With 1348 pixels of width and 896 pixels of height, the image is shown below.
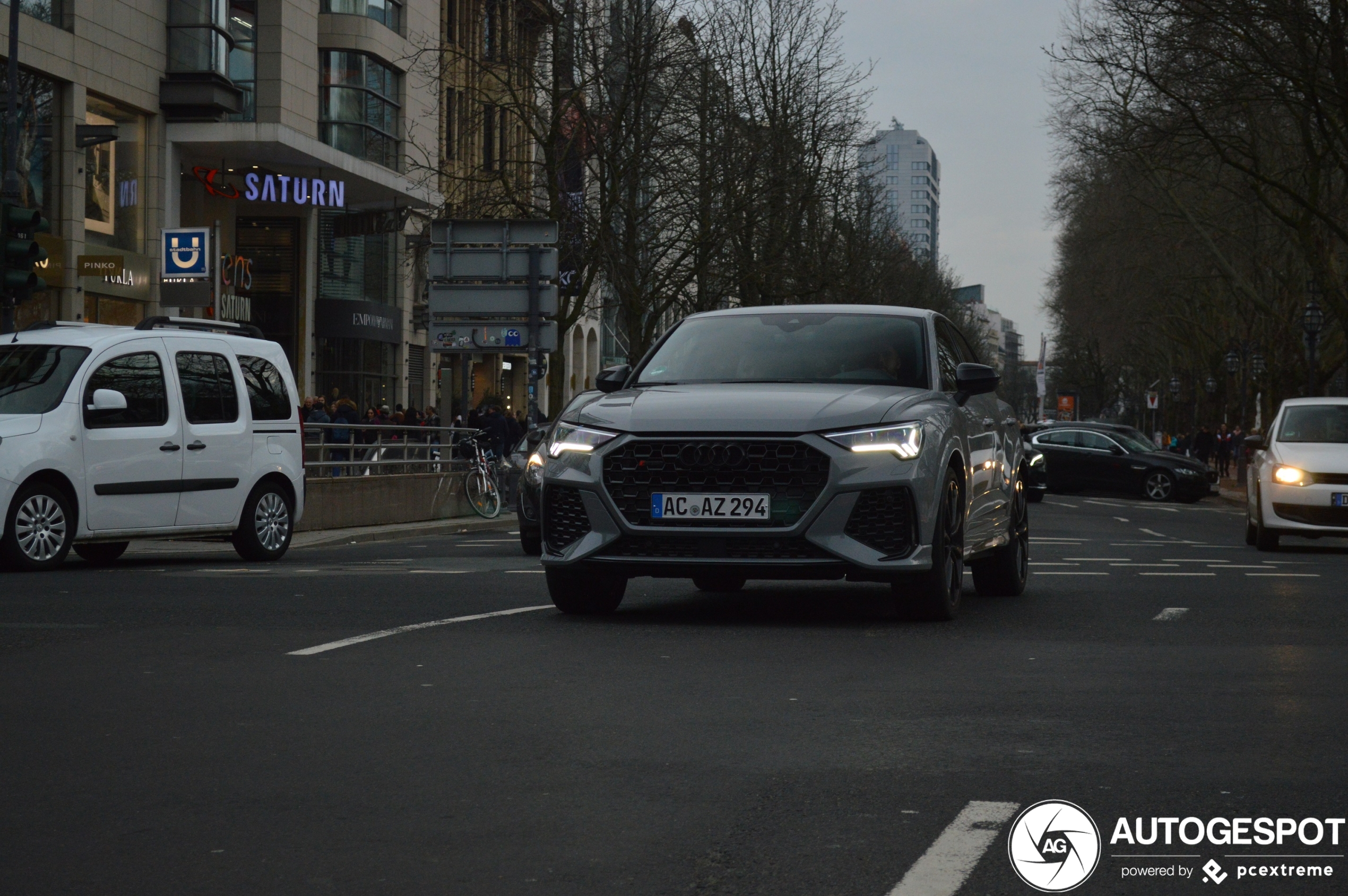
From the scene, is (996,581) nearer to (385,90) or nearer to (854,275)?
(385,90)

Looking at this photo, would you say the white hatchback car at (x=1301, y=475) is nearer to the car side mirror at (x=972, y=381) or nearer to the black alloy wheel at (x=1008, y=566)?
the black alloy wheel at (x=1008, y=566)

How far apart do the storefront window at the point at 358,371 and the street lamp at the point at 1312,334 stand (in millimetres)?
21590

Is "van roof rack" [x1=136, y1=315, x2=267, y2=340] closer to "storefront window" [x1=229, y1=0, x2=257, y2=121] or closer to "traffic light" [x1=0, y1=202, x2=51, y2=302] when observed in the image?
"traffic light" [x1=0, y1=202, x2=51, y2=302]

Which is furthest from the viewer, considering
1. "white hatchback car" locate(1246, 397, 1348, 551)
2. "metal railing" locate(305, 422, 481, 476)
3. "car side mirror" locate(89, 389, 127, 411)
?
"metal railing" locate(305, 422, 481, 476)

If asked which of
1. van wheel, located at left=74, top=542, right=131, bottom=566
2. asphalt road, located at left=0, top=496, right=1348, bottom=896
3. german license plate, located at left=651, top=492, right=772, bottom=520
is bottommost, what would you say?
van wheel, located at left=74, top=542, right=131, bottom=566

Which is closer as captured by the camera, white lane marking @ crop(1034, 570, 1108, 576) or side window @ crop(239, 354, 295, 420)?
white lane marking @ crop(1034, 570, 1108, 576)

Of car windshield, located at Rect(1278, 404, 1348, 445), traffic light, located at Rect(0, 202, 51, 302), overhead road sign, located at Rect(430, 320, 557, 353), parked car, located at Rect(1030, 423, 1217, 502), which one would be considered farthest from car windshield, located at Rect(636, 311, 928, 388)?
parked car, located at Rect(1030, 423, 1217, 502)

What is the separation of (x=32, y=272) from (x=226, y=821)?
1498 centimetres

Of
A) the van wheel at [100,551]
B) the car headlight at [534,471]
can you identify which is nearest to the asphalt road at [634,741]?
the van wheel at [100,551]

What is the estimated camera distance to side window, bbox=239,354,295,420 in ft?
55.2

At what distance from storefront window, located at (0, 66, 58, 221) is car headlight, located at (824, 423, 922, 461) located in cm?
2408

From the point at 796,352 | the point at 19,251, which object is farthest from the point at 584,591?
the point at 19,251

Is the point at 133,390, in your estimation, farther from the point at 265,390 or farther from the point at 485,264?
the point at 485,264

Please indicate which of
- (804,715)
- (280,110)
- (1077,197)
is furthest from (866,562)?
(1077,197)
